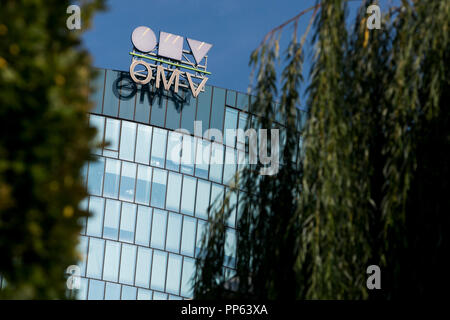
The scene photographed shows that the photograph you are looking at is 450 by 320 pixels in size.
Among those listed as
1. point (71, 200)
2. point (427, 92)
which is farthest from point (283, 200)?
point (71, 200)

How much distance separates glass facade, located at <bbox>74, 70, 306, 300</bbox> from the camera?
39.7 m

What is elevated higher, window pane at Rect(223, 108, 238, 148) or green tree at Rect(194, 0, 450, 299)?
window pane at Rect(223, 108, 238, 148)

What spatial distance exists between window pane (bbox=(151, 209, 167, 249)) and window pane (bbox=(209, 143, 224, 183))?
3.70 m

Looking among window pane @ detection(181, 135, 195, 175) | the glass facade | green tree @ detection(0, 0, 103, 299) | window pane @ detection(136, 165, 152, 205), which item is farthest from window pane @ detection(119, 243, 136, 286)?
green tree @ detection(0, 0, 103, 299)

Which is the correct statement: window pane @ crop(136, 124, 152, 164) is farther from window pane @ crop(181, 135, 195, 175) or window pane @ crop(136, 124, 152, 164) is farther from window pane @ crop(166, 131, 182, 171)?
window pane @ crop(181, 135, 195, 175)

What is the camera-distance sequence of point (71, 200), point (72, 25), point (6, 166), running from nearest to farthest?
point (6, 166) → point (71, 200) → point (72, 25)

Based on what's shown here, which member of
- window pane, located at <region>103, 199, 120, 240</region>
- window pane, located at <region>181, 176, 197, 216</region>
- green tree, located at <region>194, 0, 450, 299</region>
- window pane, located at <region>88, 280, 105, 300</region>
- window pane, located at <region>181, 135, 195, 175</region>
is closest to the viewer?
green tree, located at <region>194, 0, 450, 299</region>

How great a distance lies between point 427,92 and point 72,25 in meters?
4.51

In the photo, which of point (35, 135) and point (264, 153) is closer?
point (35, 135)

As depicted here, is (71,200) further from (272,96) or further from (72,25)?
(272,96)

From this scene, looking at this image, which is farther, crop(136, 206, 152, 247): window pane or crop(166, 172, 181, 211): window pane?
crop(166, 172, 181, 211): window pane

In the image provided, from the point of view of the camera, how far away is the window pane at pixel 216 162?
41500 mm

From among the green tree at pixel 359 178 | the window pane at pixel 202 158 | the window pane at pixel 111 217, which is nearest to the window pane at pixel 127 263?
the window pane at pixel 111 217

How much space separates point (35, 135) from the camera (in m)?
4.24
